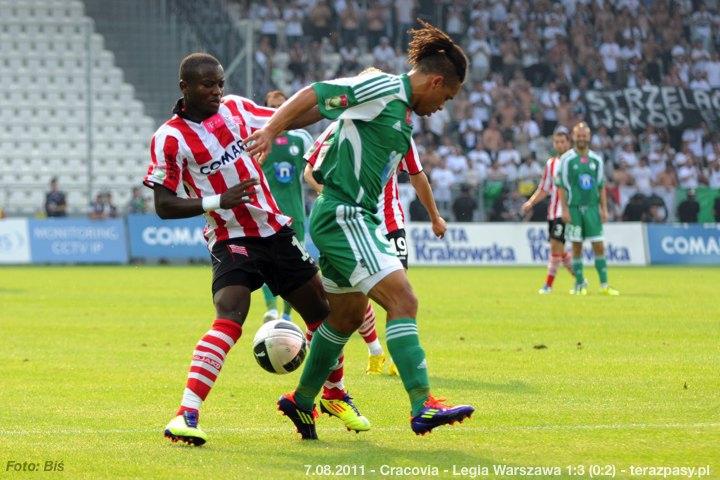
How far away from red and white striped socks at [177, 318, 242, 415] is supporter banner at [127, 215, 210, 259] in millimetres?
26348

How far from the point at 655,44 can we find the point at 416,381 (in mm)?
36205

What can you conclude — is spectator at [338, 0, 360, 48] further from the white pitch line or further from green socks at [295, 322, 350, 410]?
green socks at [295, 322, 350, 410]

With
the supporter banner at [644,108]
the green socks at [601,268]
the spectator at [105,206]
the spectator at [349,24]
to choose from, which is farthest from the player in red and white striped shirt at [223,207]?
the spectator at [349,24]

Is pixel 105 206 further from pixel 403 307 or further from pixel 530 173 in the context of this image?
pixel 403 307

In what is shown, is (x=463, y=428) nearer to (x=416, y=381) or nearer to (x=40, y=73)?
(x=416, y=381)

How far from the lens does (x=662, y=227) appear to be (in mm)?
33125

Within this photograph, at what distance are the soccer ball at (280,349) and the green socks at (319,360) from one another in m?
0.17

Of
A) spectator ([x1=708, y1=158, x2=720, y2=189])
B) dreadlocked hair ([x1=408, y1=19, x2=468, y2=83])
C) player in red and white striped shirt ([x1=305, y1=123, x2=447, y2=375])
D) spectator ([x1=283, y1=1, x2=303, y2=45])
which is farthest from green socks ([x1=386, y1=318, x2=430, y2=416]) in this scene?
spectator ([x1=283, y1=1, x2=303, y2=45])

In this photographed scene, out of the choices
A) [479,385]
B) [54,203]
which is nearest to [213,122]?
[479,385]

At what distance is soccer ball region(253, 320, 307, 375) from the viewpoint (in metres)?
7.97

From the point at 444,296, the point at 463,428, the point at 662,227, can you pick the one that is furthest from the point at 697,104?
the point at 463,428

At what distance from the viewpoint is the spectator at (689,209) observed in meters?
33.9

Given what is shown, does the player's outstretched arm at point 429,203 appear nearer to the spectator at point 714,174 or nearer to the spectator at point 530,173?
the spectator at point 530,173

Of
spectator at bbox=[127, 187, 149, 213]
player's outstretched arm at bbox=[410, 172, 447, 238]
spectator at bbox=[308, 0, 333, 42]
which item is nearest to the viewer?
player's outstretched arm at bbox=[410, 172, 447, 238]
